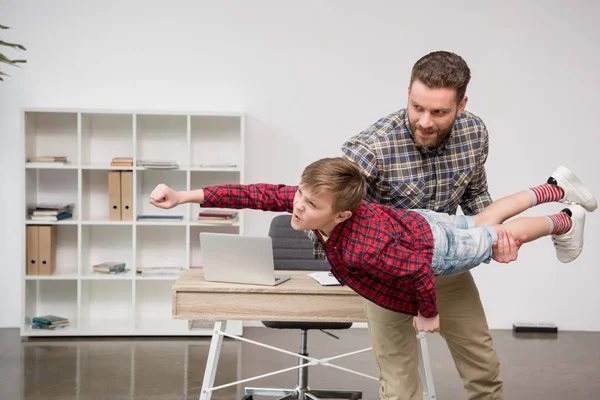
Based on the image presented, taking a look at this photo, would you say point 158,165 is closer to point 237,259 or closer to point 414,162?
point 237,259

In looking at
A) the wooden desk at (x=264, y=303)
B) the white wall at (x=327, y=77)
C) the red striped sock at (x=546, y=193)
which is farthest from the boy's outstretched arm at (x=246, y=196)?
the white wall at (x=327, y=77)

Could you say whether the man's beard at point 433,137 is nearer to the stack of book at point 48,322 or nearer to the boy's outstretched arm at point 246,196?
the boy's outstretched arm at point 246,196

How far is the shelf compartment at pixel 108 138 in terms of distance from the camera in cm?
511

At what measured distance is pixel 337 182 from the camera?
6.95ft

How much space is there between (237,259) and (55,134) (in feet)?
8.97

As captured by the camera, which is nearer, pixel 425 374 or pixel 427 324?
pixel 427 324

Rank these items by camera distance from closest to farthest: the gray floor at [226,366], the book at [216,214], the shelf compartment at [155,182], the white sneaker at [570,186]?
the white sneaker at [570,186] < the gray floor at [226,366] < the book at [216,214] < the shelf compartment at [155,182]

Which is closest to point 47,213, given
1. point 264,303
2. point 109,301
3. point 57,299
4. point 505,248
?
point 57,299

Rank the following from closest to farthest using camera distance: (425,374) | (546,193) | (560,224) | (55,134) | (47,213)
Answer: (560,224), (546,193), (425,374), (47,213), (55,134)

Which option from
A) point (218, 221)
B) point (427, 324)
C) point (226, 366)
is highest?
point (218, 221)

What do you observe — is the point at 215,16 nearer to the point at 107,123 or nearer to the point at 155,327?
the point at 107,123

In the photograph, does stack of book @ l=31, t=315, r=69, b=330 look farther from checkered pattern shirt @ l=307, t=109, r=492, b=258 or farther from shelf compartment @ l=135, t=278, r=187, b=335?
checkered pattern shirt @ l=307, t=109, r=492, b=258

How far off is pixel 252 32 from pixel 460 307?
327 centimetres

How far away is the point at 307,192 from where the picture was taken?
2.15 meters
